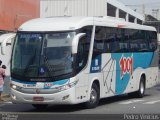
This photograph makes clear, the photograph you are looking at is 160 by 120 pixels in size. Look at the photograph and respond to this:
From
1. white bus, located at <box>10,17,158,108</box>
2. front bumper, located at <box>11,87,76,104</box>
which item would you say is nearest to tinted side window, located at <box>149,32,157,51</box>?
white bus, located at <box>10,17,158,108</box>

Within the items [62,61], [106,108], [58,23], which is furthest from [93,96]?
[58,23]

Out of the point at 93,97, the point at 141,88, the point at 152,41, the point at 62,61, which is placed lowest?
the point at 141,88

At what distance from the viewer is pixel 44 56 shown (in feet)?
58.2

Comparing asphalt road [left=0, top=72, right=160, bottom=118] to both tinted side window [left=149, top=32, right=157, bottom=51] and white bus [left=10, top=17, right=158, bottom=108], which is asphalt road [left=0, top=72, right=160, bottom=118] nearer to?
white bus [left=10, top=17, right=158, bottom=108]

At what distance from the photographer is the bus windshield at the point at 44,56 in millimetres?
17609

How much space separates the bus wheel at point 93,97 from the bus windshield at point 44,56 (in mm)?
1952

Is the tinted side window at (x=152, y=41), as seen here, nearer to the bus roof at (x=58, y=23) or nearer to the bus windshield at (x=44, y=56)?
the bus roof at (x=58, y=23)

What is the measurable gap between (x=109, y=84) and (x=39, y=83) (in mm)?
4092

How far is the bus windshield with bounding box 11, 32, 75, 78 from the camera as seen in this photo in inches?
693

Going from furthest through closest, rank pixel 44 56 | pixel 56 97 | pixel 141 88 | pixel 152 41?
pixel 152 41 → pixel 141 88 → pixel 44 56 → pixel 56 97

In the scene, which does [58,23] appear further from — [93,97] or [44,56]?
[93,97]

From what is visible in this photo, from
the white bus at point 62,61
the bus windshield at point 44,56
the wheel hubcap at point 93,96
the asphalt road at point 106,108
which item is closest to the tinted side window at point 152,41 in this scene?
the asphalt road at point 106,108

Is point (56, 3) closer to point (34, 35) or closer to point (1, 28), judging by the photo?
point (1, 28)

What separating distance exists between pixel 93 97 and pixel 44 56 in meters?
2.71
